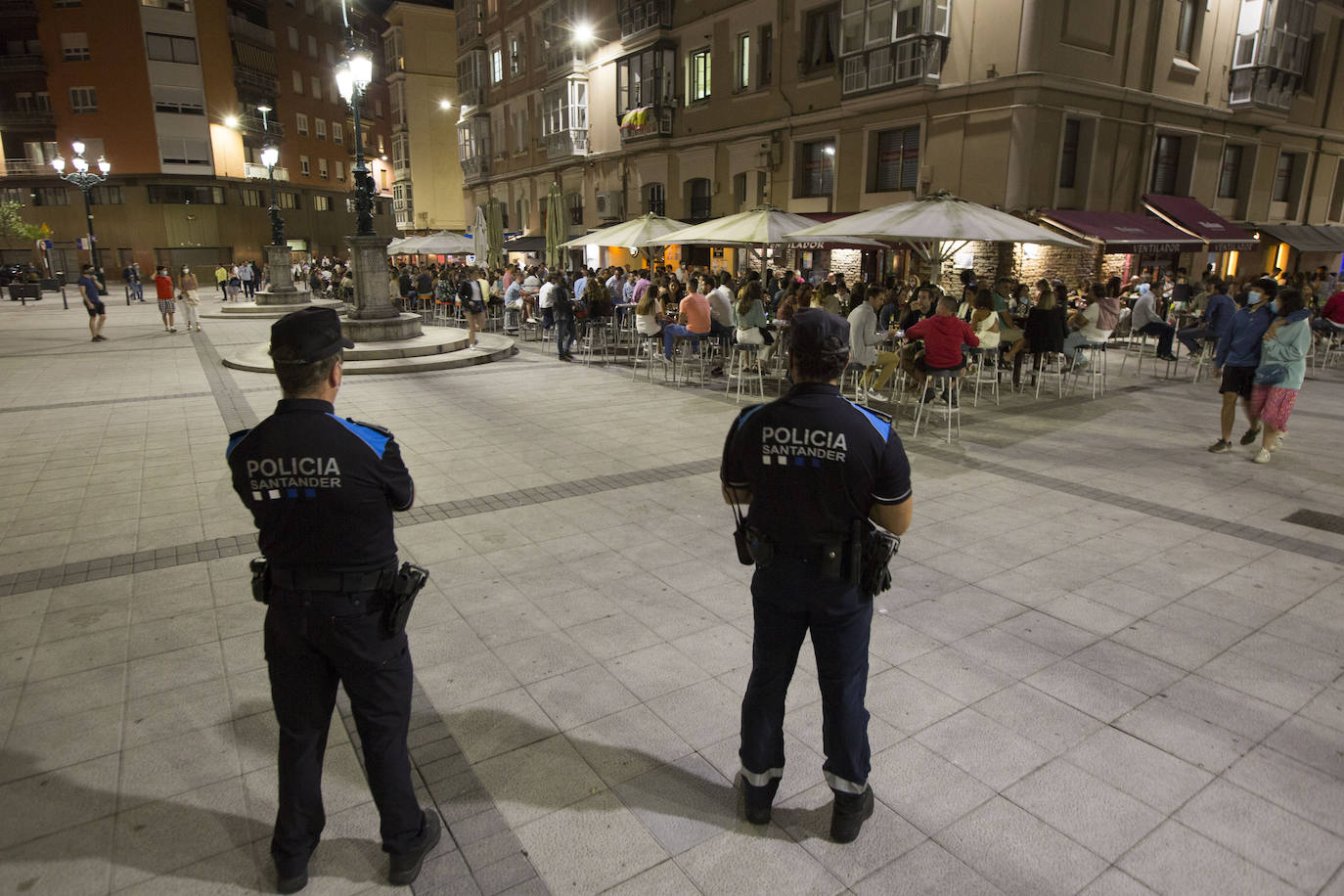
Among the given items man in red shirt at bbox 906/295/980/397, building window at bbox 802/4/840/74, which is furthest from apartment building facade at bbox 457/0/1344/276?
man in red shirt at bbox 906/295/980/397

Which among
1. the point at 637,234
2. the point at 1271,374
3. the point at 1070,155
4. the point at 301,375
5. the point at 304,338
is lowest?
the point at 1271,374

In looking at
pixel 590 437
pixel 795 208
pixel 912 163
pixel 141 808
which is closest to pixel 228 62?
pixel 795 208

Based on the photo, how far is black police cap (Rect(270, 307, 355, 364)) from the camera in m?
2.45

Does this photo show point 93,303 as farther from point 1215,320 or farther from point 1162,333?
point 1215,320

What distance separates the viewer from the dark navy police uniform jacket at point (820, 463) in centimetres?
261

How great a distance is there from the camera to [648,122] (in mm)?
26531

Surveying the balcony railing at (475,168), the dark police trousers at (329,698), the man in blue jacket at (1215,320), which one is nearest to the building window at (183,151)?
the balcony railing at (475,168)

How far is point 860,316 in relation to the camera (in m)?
9.59

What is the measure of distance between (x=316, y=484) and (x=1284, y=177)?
3037 cm

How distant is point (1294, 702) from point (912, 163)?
17449mm

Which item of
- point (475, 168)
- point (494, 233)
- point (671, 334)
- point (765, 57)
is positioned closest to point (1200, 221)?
point (765, 57)

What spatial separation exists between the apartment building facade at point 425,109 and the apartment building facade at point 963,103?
21.3 meters

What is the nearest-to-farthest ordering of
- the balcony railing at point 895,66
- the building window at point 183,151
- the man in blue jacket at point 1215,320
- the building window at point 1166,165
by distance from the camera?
1. the man in blue jacket at point 1215,320
2. the balcony railing at point 895,66
3. the building window at point 1166,165
4. the building window at point 183,151

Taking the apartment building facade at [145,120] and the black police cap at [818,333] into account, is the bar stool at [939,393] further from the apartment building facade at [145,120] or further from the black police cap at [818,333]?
the apartment building facade at [145,120]
